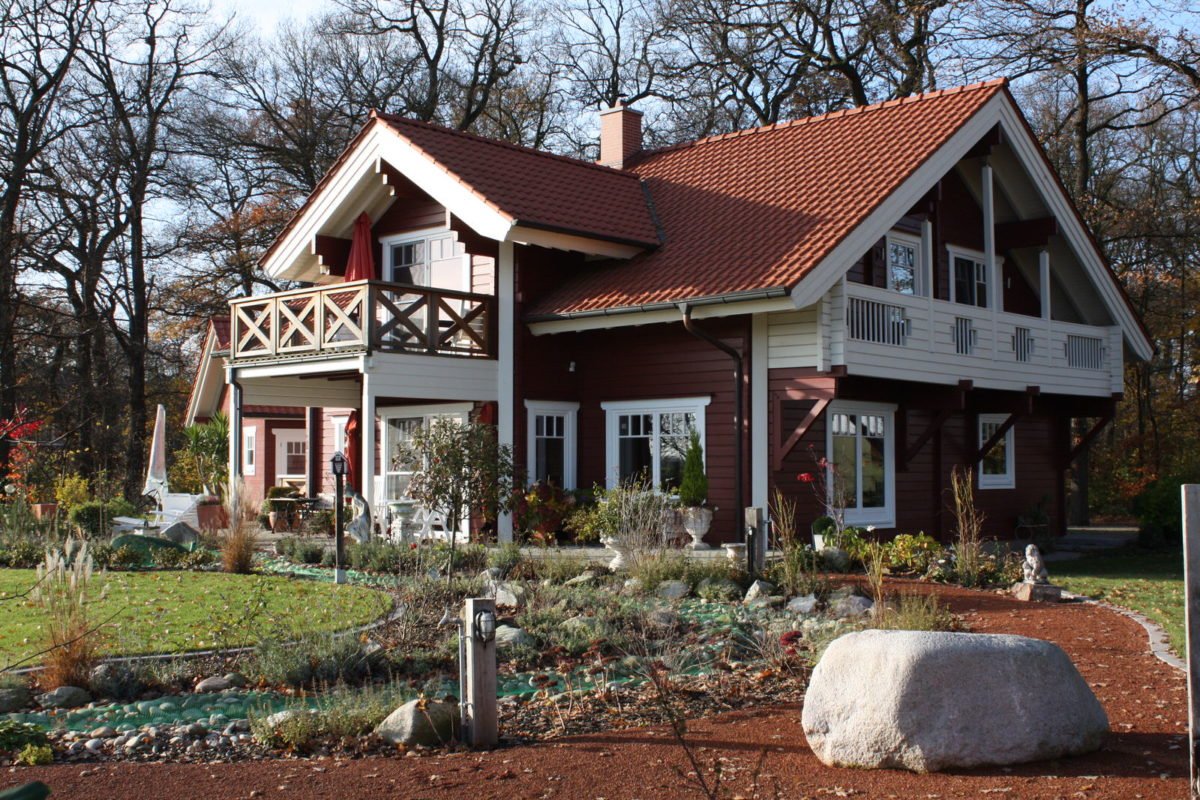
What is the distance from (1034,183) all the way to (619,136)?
732 centimetres

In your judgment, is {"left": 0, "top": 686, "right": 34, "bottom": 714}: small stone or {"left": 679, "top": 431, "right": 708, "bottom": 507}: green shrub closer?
{"left": 0, "top": 686, "right": 34, "bottom": 714}: small stone

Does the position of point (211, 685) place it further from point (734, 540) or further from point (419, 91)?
point (419, 91)

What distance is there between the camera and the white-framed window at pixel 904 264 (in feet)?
62.2

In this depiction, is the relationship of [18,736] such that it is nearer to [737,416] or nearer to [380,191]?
[737,416]

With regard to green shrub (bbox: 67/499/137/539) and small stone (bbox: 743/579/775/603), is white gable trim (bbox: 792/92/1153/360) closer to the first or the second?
small stone (bbox: 743/579/775/603)

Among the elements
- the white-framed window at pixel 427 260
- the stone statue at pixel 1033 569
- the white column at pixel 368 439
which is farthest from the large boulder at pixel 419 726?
the white-framed window at pixel 427 260

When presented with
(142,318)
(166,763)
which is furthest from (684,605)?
(142,318)

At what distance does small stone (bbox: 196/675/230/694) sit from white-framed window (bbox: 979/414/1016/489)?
16.0 metres

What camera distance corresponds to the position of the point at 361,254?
20641 millimetres

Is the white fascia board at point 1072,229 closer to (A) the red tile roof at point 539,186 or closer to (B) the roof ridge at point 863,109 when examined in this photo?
(B) the roof ridge at point 863,109

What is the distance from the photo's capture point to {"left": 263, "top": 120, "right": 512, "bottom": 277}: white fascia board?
18.0 meters

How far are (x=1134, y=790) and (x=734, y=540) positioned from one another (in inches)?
447

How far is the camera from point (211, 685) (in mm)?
8430

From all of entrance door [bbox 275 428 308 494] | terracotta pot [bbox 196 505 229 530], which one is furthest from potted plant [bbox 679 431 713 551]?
entrance door [bbox 275 428 308 494]
